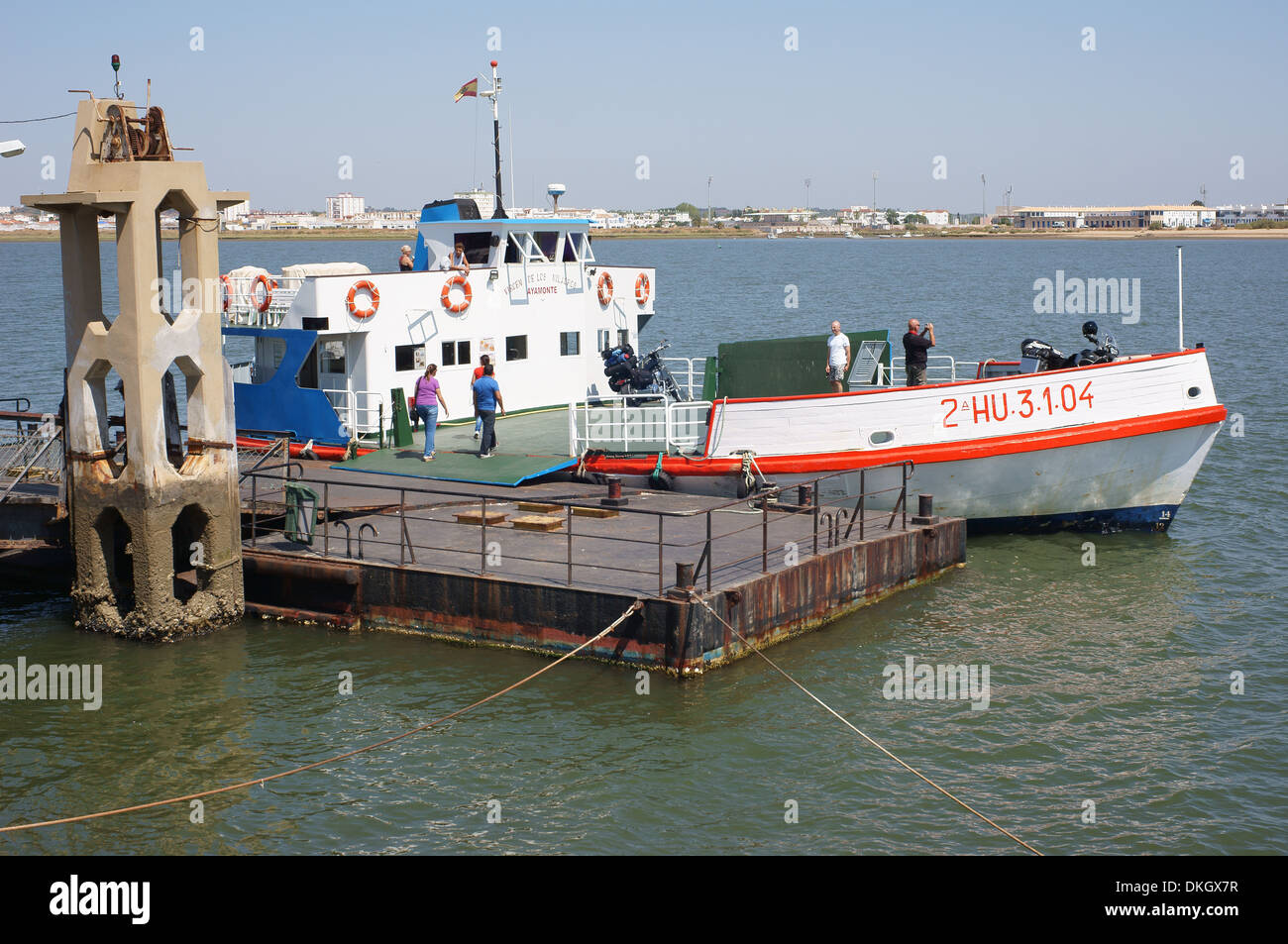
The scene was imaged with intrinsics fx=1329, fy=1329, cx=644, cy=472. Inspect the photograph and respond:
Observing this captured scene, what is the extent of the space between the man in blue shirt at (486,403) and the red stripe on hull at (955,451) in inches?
99.8

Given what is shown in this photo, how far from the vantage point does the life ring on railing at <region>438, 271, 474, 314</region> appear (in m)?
22.7

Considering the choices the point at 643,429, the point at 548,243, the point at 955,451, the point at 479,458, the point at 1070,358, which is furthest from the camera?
the point at 548,243

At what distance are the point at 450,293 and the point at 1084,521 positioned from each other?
1118 cm

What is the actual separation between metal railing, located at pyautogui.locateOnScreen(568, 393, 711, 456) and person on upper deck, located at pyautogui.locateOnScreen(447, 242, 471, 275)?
12.7 feet

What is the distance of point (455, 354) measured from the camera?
76.0ft

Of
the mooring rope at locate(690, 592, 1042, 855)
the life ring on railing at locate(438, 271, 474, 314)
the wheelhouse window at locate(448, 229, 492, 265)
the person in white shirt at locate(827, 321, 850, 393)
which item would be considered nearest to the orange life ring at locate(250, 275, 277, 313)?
the life ring on railing at locate(438, 271, 474, 314)

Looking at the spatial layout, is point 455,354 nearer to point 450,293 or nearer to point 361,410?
point 450,293

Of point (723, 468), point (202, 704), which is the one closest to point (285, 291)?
point (723, 468)

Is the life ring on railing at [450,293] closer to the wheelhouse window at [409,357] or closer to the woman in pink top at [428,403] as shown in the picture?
the wheelhouse window at [409,357]

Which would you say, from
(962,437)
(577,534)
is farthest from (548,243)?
(577,534)

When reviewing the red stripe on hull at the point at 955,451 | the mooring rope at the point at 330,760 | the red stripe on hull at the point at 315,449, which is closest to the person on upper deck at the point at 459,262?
the red stripe on hull at the point at 315,449

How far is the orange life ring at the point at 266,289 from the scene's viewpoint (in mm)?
22625
